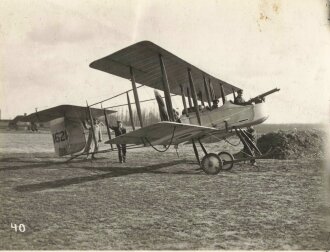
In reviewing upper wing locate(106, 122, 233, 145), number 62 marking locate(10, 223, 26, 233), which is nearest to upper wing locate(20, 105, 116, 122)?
upper wing locate(106, 122, 233, 145)

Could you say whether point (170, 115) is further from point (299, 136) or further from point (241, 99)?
point (299, 136)

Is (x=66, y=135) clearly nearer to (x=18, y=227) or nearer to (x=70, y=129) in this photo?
(x=70, y=129)

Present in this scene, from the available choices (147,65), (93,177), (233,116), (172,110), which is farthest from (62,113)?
(233,116)

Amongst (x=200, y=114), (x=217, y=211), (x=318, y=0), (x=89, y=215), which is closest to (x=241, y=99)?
(x=200, y=114)

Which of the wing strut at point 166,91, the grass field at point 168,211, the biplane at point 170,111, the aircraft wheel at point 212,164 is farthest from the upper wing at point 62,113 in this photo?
the aircraft wheel at point 212,164

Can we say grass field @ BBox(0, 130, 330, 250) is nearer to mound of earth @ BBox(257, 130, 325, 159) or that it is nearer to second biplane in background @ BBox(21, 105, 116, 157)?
mound of earth @ BBox(257, 130, 325, 159)
